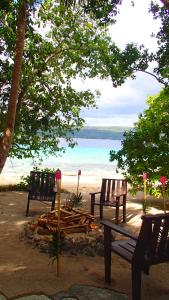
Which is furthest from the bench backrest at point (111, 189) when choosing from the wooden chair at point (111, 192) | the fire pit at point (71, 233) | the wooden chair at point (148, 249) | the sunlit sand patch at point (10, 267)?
the wooden chair at point (148, 249)

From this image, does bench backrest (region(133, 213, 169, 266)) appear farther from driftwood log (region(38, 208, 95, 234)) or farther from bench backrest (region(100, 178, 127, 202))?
bench backrest (region(100, 178, 127, 202))

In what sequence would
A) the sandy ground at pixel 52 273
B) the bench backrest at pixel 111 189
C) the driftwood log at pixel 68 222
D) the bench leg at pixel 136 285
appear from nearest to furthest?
1. the bench leg at pixel 136 285
2. the sandy ground at pixel 52 273
3. the driftwood log at pixel 68 222
4. the bench backrest at pixel 111 189

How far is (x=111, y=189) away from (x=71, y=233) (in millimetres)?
3215

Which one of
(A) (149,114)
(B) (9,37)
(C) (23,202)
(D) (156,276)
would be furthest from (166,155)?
(B) (9,37)

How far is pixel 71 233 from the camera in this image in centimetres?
711

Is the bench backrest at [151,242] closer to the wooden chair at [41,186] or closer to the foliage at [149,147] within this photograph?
the wooden chair at [41,186]

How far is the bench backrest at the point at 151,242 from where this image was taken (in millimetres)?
4465

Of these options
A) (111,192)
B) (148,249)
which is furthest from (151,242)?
(111,192)

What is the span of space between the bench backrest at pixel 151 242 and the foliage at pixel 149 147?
611 cm

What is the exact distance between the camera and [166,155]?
35.8 ft

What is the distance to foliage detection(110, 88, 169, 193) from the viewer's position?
35.0 ft

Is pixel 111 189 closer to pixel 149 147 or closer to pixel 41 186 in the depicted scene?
pixel 149 147

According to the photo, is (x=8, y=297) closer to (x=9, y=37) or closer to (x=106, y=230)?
(x=106, y=230)

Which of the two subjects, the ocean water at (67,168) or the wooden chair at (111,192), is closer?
the wooden chair at (111,192)
